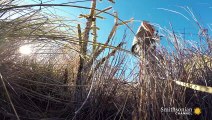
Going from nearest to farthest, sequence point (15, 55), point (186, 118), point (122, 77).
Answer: point (186, 118) → point (15, 55) → point (122, 77)

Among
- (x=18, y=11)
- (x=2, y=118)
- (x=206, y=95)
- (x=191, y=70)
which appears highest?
(x=18, y=11)

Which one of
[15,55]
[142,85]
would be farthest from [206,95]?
[15,55]

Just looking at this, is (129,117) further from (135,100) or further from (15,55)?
(15,55)

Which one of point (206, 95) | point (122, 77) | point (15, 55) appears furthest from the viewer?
point (122, 77)

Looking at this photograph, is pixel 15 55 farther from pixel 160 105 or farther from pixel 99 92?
pixel 160 105

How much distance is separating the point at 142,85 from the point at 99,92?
28 centimetres

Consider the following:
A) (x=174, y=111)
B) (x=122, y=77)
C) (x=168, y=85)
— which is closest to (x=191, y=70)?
(x=168, y=85)

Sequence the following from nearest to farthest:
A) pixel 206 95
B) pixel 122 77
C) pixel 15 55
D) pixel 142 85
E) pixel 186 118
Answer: pixel 186 118 < pixel 206 95 < pixel 142 85 < pixel 15 55 < pixel 122 77

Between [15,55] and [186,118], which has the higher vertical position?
[15,55]

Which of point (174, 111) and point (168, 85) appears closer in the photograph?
point (174, 111)

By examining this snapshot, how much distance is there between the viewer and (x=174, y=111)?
4.28 ft

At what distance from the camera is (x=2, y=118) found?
1.52 meters

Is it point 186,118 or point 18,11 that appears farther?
point 18,11

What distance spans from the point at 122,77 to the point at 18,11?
0.63 metres
